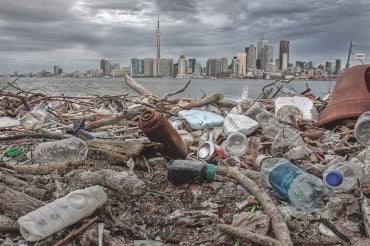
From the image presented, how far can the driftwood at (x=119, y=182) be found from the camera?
2.82 metres

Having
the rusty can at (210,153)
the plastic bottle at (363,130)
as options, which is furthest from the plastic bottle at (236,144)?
the plastic bottle at (363,130)

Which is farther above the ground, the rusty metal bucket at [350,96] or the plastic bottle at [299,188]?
the rusty metal bucket at [350,96]

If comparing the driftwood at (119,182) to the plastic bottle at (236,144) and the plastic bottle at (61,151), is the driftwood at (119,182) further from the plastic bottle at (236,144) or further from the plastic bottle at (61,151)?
the plastic bottle at (236,144)

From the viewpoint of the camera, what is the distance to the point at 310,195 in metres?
2.93

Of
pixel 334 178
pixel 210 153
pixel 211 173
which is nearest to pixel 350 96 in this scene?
pixel 210 153

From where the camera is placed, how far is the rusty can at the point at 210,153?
13.5ft

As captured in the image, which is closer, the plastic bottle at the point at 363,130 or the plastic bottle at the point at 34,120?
the plastic bottle at the point at 363,130

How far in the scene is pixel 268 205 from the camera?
9.00ft

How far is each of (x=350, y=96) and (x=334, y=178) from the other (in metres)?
2.55

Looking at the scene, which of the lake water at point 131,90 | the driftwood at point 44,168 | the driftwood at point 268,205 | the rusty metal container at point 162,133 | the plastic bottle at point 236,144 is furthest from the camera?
the lake water at point 131,90

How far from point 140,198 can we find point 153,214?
24 cm

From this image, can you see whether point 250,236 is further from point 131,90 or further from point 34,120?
point 131,90

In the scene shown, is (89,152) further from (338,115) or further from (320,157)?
(338,115)

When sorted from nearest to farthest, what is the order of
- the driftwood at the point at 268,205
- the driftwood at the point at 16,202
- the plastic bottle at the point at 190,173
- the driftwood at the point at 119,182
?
the driftwood at the point at 268,205, the driftwood at the point at 16,202, the driftwood at the point at 119,182, the plastic bottle at the point at 190,173
